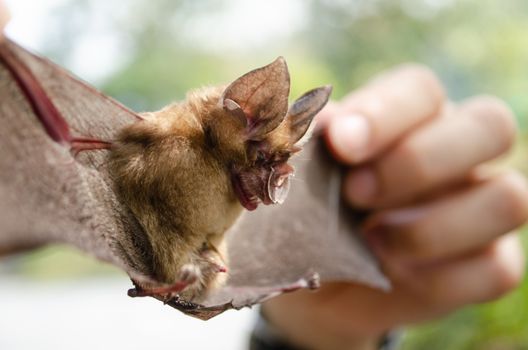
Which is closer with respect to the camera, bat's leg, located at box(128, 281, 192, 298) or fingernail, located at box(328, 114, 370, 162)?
bat's leg, located at box(128, 281, 192, 298)

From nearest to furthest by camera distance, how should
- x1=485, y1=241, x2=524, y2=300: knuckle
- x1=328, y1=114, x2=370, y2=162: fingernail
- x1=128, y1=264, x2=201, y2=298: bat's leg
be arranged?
x1=128, y1=264, x2=201, y2=298: bat's leg → x1=328, y1=114, x2=370, y2=162: fingernail → x1=485, y1=241, x2=524, y2=300: knuckle

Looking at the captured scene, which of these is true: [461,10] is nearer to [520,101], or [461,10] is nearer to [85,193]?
[520,101]

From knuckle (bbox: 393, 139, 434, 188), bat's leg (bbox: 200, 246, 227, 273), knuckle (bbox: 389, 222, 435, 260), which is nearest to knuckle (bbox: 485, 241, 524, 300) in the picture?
knuckle (bbox: 389, 222, 435, 260)

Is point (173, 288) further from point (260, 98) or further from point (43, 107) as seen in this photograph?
point (43, 107)

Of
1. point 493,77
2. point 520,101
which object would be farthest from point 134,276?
point 493,77

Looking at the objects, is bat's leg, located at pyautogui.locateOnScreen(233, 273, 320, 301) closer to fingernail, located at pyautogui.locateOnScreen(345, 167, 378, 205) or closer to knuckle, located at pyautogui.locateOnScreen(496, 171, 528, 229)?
fingernail, located at pyautogui.locateOnScreen(345, 167, 378, 205)

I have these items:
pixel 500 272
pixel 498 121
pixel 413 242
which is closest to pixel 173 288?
pixel 413 242
